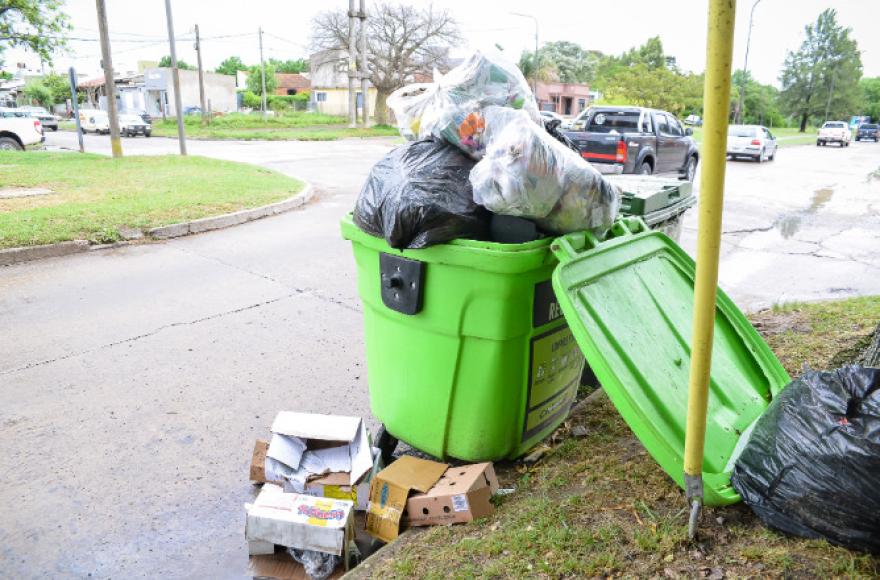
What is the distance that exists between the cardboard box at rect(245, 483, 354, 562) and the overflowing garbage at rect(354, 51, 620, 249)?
1.03 meters

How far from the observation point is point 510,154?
7.66 feet

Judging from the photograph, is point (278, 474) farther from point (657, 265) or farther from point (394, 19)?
point (394, 19)

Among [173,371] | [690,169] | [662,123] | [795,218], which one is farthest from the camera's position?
[690,169]

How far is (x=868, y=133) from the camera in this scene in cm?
5275

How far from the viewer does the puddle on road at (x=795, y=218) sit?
1011 cm

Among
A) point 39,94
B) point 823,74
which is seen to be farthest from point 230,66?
point 823,74

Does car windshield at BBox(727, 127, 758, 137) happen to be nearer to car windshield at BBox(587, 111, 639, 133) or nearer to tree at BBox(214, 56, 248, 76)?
car windshield at BBox(587, 111, 639, 133)

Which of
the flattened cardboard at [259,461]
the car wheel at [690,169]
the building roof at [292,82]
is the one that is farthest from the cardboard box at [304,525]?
the building roof at [292,82]

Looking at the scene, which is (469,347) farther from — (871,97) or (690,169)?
(871,97)

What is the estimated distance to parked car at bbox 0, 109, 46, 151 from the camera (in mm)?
18906

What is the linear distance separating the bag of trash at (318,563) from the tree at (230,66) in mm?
107419

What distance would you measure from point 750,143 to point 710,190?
25.6m

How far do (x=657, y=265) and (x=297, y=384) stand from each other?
2.33m

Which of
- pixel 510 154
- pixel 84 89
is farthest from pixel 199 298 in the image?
pixel 84 89
